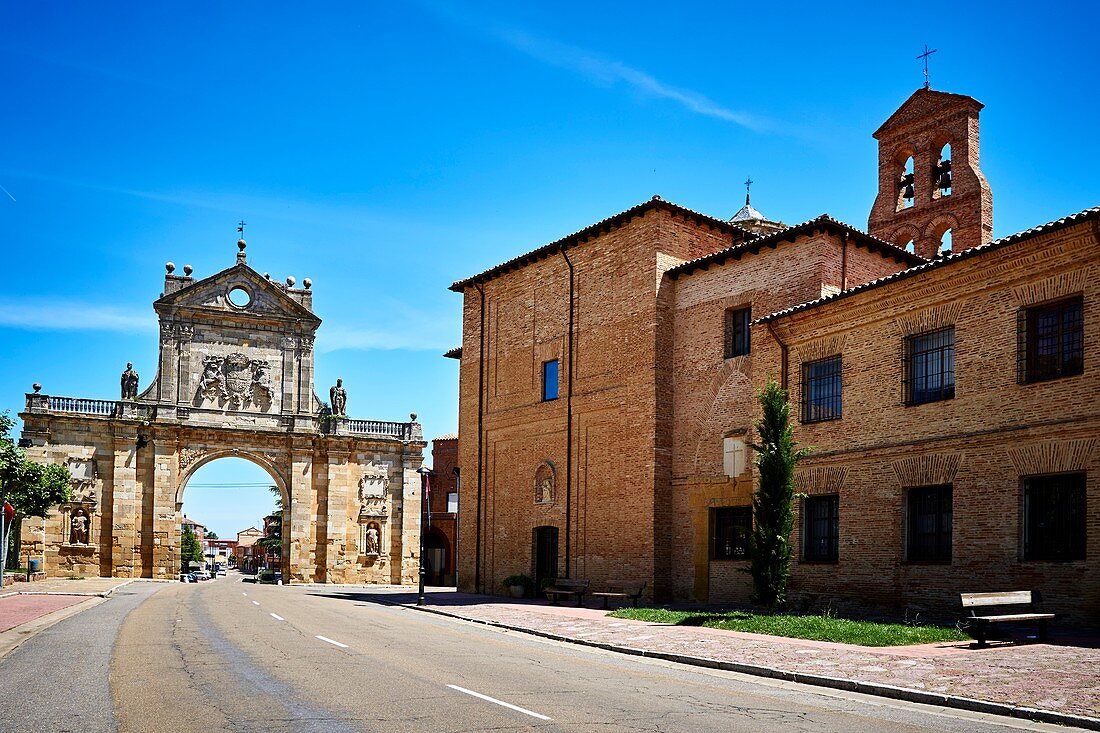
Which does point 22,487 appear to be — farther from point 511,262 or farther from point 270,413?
point 511,262

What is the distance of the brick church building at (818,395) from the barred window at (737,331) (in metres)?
0.08

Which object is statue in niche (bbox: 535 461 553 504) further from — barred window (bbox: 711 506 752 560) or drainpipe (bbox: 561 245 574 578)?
barred window (bbox: 711 506 752 560)

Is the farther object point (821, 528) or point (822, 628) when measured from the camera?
point (821, 528)

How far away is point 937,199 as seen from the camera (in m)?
34.6

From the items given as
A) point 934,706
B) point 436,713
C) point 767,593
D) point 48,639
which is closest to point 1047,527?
point 767,593

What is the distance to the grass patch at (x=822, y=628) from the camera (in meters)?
16.4

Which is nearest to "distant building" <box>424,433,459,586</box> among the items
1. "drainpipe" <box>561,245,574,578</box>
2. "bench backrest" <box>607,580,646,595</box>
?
"drainpipe" <box>561,245,574,578</box>

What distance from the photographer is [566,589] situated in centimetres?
2961

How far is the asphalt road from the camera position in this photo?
9.20 metres

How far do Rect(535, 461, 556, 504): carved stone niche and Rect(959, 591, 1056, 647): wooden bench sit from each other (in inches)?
657

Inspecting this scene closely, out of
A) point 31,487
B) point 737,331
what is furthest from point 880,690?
point 31,487

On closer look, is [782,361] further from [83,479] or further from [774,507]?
[83,479]

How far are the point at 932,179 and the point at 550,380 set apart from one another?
48.1 ft

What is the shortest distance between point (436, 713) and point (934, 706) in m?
5.46
